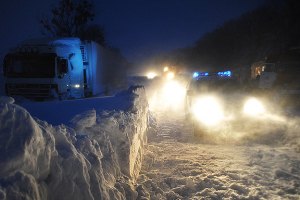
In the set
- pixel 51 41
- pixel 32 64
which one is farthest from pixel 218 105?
pixel 51 41

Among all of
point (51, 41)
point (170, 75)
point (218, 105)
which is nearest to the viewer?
point (218, 105)

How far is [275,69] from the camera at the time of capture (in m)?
18.8

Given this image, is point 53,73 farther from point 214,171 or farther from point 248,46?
point 248,46

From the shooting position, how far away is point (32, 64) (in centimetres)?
1357

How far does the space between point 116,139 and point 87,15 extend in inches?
1689

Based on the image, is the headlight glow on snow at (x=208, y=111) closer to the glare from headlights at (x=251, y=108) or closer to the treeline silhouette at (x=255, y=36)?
the glare from headlights at (x=251, y=108)

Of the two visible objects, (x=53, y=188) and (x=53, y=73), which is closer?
(x=53, y=188)

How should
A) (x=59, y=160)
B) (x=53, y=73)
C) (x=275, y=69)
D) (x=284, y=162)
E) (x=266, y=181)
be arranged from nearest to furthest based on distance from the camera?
(x=59, y=160) → (x=266, y=181) → (x=284, y=162) → (x=53, y=73) → (x=275, y=69)

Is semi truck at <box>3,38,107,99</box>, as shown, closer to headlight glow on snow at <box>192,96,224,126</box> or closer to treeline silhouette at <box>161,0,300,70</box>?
headlight glow on snow at <box>192,96,224,126</box>

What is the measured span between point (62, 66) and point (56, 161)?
1146 centimetres

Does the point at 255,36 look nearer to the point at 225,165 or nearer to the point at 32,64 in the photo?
the point at 32,64

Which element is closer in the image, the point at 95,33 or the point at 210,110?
the point at 210,110

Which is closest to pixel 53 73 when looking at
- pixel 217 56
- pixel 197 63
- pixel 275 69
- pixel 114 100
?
pixel 114 100

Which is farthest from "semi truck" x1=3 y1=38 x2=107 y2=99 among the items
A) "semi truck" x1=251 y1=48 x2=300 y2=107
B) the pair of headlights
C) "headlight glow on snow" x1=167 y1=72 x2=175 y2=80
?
"headlight glow on snow" x1=167 y1=72 x2=175 y2=80
